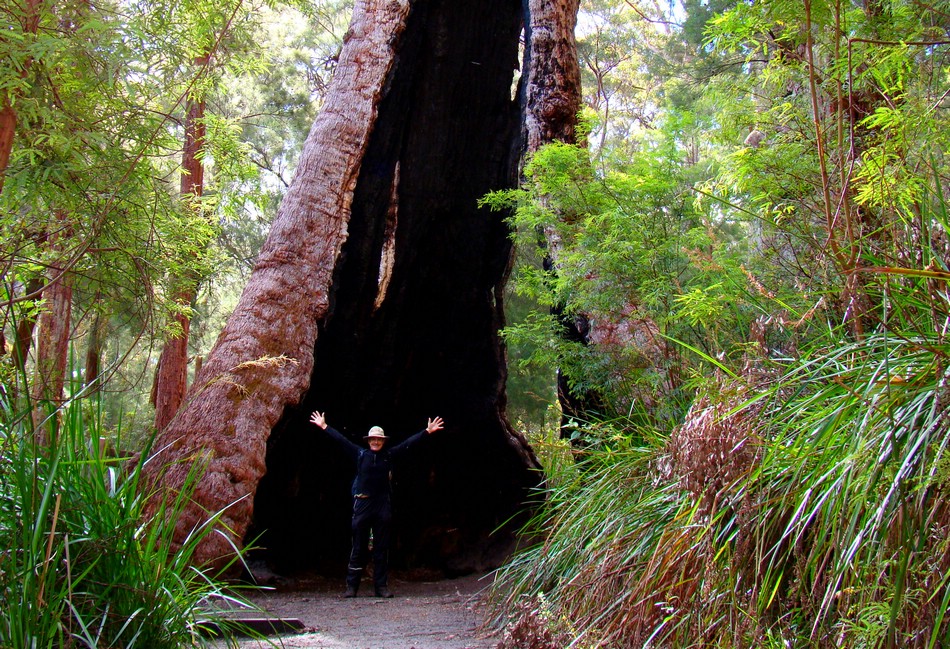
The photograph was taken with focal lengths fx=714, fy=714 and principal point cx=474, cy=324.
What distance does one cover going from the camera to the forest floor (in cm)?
342

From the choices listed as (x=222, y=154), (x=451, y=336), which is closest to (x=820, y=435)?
(x=222, y=154)

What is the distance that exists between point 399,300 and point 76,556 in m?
4.39

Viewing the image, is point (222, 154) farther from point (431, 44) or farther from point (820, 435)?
point (820, 435)

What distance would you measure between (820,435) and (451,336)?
4.64 m

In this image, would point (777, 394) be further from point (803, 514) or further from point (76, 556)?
point (76, 556)

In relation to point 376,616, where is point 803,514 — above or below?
above

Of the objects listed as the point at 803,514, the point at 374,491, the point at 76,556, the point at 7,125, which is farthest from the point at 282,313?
the point at 803,514

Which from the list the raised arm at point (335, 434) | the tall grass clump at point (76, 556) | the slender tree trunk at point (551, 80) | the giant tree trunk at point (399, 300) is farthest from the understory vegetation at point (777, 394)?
the raised arm at point (335, 434)

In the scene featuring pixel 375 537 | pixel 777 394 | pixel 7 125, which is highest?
pixel 7 125

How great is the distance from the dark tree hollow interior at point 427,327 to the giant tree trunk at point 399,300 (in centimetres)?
1

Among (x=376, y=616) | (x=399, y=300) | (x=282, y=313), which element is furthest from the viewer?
(x=399, y=300)

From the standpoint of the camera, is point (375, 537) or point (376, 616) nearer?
point (376, 616)

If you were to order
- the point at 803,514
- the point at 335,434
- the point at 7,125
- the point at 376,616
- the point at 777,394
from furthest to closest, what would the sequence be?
the point at 335,434, the point at 376,616, the point at 7,125, the point at 777,394, the point at 803,514

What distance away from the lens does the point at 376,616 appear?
173 inches
